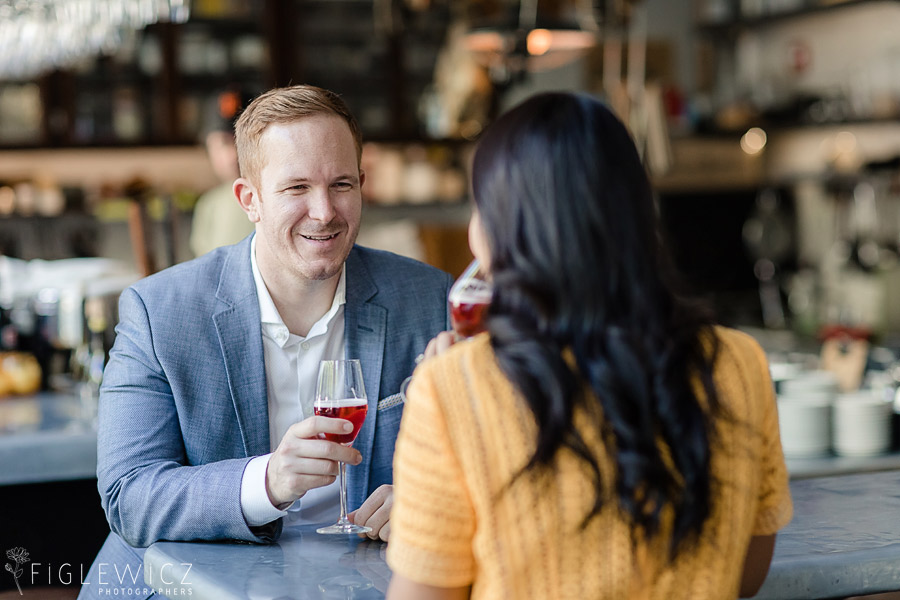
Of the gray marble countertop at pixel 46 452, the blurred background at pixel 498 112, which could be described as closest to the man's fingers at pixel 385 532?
the gray marble countertop at pixel 46 452

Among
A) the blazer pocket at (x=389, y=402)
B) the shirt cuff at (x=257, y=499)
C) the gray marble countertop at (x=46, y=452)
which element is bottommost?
the gray marble countertop at (x=46, y=452)

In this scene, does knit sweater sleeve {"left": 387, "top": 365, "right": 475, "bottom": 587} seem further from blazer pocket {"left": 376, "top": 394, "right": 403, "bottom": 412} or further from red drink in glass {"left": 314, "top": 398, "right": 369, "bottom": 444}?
blazer pocket {"left": 376, "top": 394, "right": 403, "bottom": 412}

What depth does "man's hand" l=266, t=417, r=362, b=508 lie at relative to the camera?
4.48ft

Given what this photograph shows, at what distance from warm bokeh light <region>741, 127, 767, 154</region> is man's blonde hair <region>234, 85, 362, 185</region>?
18.0 feet

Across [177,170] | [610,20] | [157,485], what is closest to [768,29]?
[610,20]

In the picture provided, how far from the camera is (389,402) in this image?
177 centimetres

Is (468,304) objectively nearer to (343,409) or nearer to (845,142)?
(343,409)

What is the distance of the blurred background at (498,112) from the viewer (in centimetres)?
546

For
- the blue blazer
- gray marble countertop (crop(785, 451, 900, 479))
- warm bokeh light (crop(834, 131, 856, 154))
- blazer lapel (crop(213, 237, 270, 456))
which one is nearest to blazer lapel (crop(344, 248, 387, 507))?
the blue blazer

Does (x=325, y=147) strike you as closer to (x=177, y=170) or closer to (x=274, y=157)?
(x=274, y=157)

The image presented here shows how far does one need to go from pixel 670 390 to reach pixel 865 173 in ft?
16.3

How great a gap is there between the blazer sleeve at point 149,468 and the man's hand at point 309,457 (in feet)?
0.34

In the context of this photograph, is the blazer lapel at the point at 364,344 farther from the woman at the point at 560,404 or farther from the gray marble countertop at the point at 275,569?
the woman at the point at 560,404

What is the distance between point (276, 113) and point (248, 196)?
167 millimetres
